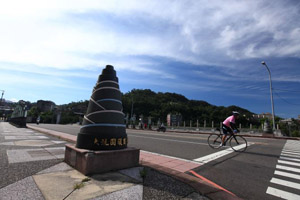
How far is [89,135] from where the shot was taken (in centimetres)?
402

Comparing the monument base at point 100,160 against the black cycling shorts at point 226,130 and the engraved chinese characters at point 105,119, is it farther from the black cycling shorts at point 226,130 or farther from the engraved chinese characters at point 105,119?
the black cycling shorts at point 226,130

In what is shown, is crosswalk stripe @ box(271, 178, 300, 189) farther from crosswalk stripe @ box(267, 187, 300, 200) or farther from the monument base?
the monument base

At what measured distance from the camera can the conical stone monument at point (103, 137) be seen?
3555 mm

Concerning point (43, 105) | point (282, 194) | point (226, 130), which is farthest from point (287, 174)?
point (43, 105)

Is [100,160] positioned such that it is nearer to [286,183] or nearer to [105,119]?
[105,119]

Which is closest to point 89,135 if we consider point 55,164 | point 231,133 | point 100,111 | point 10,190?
point 100,111

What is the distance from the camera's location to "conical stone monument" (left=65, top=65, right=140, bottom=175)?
140 inches

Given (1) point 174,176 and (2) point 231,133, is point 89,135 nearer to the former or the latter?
(1) point 174,176

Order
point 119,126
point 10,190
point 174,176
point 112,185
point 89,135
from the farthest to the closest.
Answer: point 119,126, point 89,135, point 174,176, point 112,185, point 10,190

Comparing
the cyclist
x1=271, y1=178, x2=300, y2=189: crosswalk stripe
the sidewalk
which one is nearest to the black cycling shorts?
the cyclist

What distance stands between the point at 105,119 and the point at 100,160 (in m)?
1.04

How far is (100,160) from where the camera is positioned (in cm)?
353

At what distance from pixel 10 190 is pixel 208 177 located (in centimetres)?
401

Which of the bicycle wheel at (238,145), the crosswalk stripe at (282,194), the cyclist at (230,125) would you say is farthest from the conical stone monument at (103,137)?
the bicycle wheel at (238,145)
